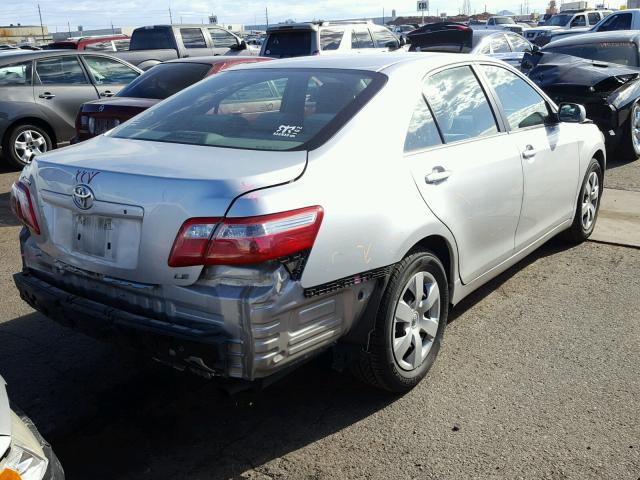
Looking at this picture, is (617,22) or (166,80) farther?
(617,22)

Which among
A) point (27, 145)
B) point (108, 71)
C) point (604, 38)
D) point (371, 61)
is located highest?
point (371, 61)

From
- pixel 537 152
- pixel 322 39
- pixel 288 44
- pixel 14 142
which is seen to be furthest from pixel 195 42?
pixel 537 152

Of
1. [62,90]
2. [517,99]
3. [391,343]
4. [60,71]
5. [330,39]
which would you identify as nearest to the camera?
[391,343]

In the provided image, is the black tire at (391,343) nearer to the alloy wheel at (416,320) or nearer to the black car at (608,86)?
the alloy wheel at (416,320)

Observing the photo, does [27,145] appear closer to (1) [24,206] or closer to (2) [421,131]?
(1) [24,206]

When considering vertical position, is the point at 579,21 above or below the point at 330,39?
below

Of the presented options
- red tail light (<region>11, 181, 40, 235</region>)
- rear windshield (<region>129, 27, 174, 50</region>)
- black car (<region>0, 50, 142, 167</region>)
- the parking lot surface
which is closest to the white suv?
black car (<region>0, 50, 142, 167</region>)

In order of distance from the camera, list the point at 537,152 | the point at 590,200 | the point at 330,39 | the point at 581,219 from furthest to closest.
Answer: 1. the point at 330,39
2. the point at 590,200
3. the point at 581,219
4. the point at 537,152

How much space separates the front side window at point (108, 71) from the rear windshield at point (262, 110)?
6786 mm

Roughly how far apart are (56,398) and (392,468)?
5.82 ft

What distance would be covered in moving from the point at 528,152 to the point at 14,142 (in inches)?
291

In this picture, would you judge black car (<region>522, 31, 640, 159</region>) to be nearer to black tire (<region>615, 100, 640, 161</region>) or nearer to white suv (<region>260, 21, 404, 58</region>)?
black tire (<region>615, 100, 640, 161</region>)

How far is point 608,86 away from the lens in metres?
8.92

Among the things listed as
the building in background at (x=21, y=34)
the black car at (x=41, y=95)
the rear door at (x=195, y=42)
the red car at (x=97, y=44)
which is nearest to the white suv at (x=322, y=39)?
the black car at (x=41, y=95)
